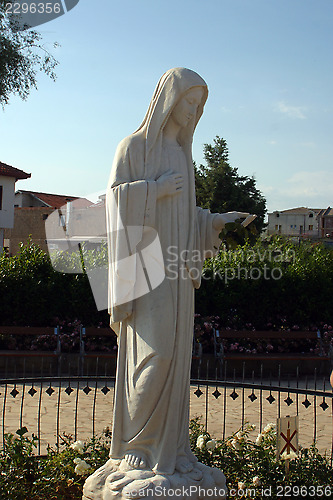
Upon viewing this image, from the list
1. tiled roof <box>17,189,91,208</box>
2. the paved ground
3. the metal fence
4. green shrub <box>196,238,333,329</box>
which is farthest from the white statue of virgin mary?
tiled roof <box>17,189,91,208</box>

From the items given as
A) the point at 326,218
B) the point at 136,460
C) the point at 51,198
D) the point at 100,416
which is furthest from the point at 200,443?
the point at 326,218

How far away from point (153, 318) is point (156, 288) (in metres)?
0.19

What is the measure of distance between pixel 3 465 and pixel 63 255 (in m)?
8.77

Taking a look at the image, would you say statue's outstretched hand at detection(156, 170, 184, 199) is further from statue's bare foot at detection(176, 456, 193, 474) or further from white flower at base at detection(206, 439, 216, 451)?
white flower at base at detection(206, 439, 216, 451)

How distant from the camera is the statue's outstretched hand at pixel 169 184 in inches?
143

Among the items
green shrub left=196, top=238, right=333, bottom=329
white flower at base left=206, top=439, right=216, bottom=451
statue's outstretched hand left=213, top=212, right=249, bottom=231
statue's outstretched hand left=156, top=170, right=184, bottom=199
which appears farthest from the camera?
green shrub left=196, top=238, right=333, bottom=329

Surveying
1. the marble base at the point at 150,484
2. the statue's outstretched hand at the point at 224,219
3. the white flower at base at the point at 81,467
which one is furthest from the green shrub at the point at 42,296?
the marble base at the point at 150,484

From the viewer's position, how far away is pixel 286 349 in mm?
12266

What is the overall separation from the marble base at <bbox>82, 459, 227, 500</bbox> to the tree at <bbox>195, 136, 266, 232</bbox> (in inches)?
1130

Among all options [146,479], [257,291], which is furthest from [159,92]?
[257,291]

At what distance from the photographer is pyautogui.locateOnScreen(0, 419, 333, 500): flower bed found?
13.9 ft

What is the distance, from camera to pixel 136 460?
3527 mm

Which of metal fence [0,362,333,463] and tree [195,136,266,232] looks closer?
metal fence [0,362,333,463]

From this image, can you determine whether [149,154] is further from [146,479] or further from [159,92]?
[146,479]
